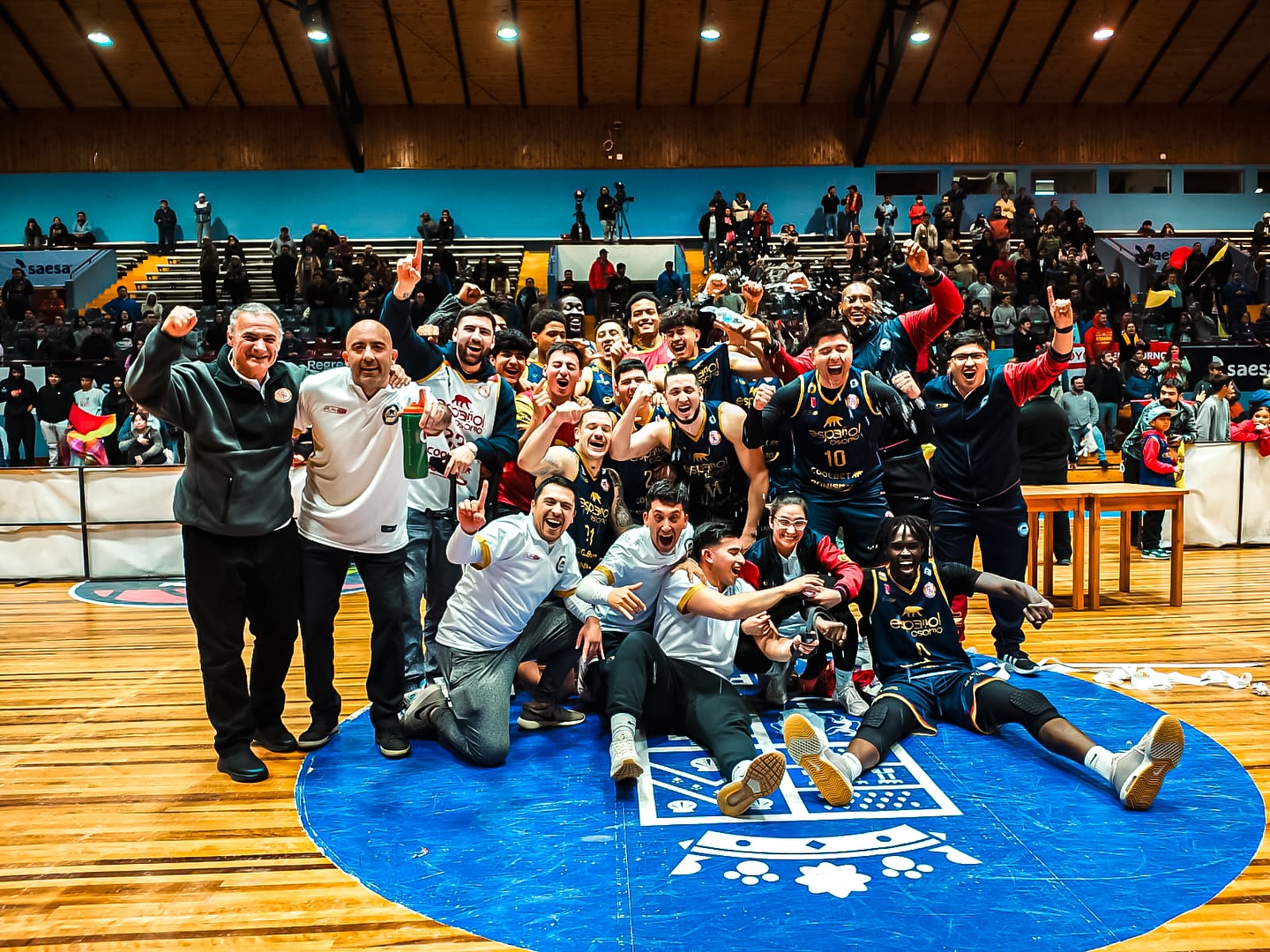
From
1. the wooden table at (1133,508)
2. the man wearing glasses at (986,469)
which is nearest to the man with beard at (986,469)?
the man wearing glasses at (986,469)

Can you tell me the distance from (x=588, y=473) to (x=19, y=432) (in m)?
12.5

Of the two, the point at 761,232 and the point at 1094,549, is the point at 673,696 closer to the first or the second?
the point at 1094,549

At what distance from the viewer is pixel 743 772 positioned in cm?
372

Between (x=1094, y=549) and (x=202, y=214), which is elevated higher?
(x=202, y=214)

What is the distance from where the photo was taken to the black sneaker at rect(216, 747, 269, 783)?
4254mm

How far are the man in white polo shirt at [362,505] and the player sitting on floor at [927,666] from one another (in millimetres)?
2043

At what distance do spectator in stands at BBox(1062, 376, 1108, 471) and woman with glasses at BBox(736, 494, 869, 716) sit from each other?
9244 mm

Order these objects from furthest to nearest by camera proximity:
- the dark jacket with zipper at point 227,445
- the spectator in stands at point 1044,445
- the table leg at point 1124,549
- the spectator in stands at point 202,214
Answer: the spectator in stands at point 202,214
the spectator in stands at point 1044,445
the table leg at point 1124,549
the dark jacket with zipper at point 227,445

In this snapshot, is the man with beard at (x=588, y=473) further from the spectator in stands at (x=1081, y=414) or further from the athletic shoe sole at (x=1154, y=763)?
the spectator in stands at (x=1081, y=414)

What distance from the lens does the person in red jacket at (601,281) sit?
18.5 m

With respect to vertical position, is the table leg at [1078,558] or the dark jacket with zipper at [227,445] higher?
the dark jacket with zipper at [227,445]

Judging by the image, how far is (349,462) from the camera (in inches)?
173

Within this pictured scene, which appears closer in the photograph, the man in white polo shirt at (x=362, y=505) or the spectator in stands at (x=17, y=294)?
the man in white polo shirt at (x=362, y=505)

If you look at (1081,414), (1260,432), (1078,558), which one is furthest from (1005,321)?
(1078,558)
